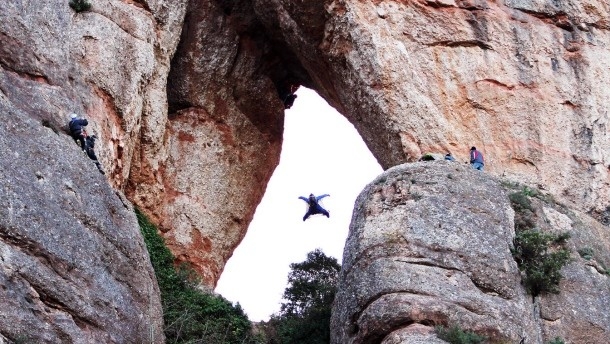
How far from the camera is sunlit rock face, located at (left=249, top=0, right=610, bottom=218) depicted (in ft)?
96.2

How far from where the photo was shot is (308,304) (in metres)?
31.9

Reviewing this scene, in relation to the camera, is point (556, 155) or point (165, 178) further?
point (165, 178)

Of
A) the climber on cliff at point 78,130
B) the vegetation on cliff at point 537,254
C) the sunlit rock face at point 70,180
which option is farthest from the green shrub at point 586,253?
the climber on cliff at point 78,130

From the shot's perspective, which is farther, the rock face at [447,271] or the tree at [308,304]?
the tree at [308,304]

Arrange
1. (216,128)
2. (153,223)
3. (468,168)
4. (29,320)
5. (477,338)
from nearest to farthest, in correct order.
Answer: (29,320), (477,338), (468,168), (153,223), (216,128)

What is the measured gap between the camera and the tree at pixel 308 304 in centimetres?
2878

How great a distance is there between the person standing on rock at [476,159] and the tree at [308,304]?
18.1 ft

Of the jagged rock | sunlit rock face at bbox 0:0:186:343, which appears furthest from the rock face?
sunlit rock face at bbox 0:0:186:343

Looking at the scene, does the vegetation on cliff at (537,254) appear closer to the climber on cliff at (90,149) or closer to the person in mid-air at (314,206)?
the person in mid-air at (314,206)

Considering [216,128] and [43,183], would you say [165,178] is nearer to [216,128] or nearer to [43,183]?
[216,128]

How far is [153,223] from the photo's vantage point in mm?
31891

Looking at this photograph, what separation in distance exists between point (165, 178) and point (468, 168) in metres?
11.0

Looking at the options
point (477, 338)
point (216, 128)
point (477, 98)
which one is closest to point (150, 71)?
point (216, 128)

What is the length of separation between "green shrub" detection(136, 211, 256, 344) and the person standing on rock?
7201mm
